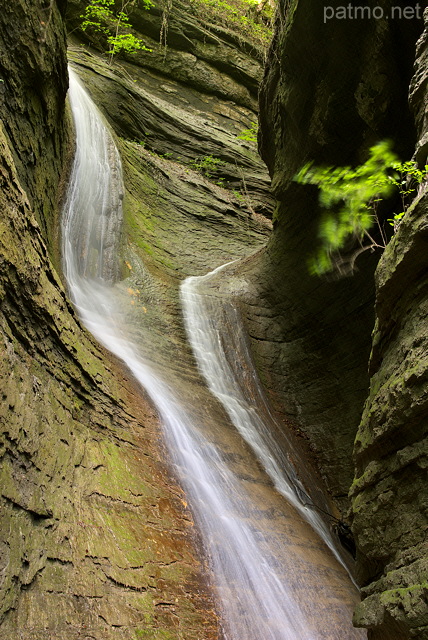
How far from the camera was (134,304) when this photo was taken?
8.12 meters

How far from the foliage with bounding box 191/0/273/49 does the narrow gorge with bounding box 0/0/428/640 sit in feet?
31.8

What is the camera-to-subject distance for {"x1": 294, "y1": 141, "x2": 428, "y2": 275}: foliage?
6.15 meters

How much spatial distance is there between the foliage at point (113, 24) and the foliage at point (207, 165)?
5180 mm

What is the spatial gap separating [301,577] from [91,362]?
2894 millimetres

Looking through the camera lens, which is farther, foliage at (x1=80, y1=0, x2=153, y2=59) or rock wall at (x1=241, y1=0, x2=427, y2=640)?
foliage at (x1=80, y1=0, x2=153, y2=59)

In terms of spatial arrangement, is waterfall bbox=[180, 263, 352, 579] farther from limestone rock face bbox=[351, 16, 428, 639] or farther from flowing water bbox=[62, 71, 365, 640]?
limestone rock face bbox=[351, 16, 428, 639]

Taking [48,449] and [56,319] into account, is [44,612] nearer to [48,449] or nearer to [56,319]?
[48,449]

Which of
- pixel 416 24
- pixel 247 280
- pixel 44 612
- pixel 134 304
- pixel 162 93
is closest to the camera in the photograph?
pixel 44 612

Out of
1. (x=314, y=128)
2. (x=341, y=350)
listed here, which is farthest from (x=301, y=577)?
(x=314, y=128)

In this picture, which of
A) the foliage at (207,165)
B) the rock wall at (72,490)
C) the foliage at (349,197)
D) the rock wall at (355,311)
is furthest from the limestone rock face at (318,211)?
the foliage at (207,165)

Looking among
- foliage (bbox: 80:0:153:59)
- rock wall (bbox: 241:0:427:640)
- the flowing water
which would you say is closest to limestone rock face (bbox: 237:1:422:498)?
rock wall (bbox: 241:0:427:640)

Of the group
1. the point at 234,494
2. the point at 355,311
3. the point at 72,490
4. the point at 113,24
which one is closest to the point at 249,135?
the point at 113,24

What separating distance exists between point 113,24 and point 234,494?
19.2m

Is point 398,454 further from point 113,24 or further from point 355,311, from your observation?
point 113,24
